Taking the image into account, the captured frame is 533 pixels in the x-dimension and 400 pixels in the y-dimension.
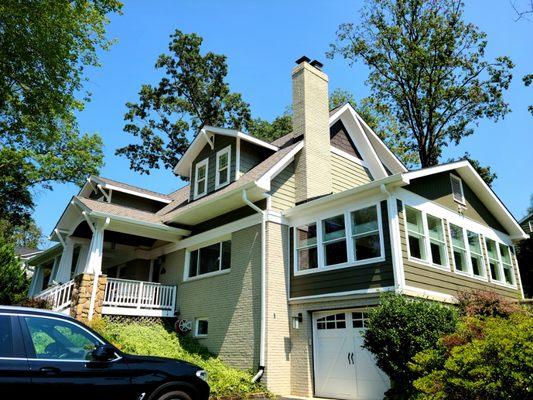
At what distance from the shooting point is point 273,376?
11477 mm

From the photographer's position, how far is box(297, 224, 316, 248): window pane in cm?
1288

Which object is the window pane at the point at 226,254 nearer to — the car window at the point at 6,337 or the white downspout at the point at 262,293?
the white downspout at the point at 262,293

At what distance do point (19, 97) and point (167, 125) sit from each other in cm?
1315

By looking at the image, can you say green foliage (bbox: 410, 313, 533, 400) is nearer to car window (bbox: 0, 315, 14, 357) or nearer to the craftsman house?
the craftsman house

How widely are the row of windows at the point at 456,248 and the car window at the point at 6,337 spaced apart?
30.1ft

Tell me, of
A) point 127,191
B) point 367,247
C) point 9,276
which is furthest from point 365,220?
point 9,276

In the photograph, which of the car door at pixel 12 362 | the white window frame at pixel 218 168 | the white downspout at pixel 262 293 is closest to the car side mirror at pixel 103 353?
the car door at pixel 12 362

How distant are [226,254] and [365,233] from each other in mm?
5114

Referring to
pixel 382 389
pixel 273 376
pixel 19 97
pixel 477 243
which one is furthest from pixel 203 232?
pixel 19 97

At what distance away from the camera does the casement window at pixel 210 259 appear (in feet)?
47.3

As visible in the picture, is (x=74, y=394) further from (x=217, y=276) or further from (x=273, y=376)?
(x=217, y=276)

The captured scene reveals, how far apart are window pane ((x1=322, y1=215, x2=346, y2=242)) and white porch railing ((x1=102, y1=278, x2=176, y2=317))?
6.59 metres

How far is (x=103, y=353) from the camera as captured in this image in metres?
5.15

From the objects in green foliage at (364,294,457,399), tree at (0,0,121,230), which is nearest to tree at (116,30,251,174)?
tree at (0,0,121,230)
